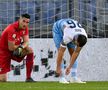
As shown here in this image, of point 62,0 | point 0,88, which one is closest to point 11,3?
point 62,0

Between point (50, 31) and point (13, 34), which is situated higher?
point (13, 34)

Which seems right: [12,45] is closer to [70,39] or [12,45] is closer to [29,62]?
[29,62]

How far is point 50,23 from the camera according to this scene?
13453 millimetres

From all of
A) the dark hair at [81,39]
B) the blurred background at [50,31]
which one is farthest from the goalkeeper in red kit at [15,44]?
the blurred background at [50,31]

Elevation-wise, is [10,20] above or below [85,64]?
above

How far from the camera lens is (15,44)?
11.2 m

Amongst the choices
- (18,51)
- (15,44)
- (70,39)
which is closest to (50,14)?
(15,44)

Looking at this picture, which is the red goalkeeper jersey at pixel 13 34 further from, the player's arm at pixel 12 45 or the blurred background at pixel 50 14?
the blurred background at pixel 50 14

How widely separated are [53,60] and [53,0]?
4.51 ft

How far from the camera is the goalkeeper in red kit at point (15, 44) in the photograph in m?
10.9

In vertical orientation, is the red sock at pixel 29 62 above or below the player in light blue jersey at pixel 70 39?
below

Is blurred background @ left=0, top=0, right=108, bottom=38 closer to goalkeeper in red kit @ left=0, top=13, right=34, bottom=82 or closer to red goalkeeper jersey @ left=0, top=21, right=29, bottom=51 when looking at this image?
goalkeeper in red kit @ left=0, top=13, right=34, bottom=82

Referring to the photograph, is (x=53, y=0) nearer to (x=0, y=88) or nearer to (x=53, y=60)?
(x=53, y=60)

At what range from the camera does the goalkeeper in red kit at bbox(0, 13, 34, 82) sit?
10.9 meters
